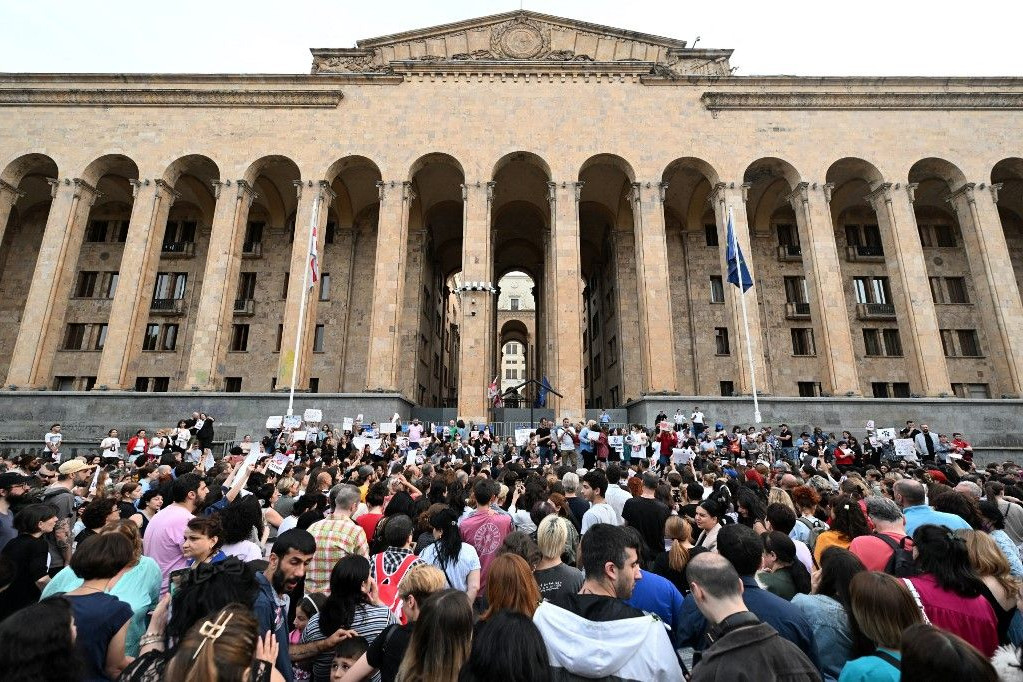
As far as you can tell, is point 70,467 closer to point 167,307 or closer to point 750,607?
point 750,607

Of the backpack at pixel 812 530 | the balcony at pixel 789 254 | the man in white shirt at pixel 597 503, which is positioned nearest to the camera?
the backpack at pixel 812 530

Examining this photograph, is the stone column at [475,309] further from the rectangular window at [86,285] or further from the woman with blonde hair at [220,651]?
the rectangular window at [86,285]

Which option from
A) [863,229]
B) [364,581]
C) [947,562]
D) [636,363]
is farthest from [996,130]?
[364,581]

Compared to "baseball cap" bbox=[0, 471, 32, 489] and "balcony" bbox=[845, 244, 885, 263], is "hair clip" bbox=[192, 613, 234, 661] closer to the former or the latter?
"baseball cap" bbox=[0, 471, 32, 489]

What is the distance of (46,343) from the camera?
2433 cm

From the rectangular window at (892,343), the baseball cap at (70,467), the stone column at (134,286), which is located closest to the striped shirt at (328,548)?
the baseball cap at (70,467)

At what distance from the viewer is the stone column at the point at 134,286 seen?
2375cm

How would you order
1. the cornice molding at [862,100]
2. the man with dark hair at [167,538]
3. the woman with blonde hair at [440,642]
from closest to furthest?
the woman with blonde hair at [440,642] → the man with dark hair at [167,538] → the cornice molding at [862,100]

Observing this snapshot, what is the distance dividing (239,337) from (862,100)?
3649 cm

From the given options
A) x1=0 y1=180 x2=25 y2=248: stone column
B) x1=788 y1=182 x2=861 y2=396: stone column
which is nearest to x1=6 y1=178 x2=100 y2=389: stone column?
x1=0 y1=180 x2=25 y2=248: stone column

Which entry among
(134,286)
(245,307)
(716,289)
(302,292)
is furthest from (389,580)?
(716,289)

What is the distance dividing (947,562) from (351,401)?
72.8ft

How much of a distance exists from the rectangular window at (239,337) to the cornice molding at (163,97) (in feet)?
39.5

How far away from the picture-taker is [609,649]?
2766 millimetres
